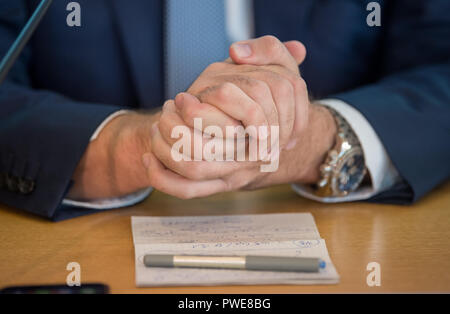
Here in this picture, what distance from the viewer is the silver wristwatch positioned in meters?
0.70

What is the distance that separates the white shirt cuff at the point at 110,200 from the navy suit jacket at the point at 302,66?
11mm

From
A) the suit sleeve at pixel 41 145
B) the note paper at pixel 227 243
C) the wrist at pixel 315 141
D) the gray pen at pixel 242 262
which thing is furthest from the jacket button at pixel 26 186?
the wrist at pixel 315 141

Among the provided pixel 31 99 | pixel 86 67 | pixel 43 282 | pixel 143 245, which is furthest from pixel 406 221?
pixel 86 67

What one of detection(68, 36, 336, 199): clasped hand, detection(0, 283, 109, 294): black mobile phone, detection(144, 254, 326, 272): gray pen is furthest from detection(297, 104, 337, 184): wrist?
detection(0, 283, 109, 294): black mobile phone

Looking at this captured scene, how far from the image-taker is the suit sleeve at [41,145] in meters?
0.67

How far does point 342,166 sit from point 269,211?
0.12 m

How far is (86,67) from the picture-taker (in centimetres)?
104

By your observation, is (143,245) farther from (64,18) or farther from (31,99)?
(64,18)

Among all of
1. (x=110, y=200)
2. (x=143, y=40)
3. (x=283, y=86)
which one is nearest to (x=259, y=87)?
(x=283, y=86)

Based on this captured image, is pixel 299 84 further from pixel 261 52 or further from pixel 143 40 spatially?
pixel 143 40

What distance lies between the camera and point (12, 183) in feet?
2.30

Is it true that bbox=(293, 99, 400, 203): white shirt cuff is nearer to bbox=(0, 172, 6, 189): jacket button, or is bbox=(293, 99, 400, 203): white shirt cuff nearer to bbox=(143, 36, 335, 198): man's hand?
bbox=(143, 36, 335, 198): man's hand

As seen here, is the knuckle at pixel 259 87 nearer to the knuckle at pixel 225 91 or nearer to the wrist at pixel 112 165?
the knuckle at pixel 225 91
